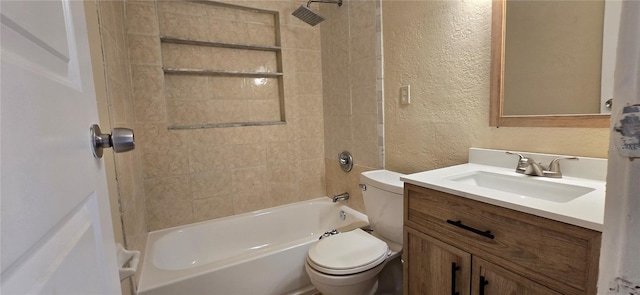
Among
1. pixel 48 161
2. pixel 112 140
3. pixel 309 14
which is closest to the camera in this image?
pixel 48 161

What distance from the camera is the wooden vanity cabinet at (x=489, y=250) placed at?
692 millimetres

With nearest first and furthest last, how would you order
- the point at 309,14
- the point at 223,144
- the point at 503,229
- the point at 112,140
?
1. the point at 112,140
2. the point at 503,229
3. the point at 309,14
4. the point at 223,144

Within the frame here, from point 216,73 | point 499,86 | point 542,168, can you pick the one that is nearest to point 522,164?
point 542,168

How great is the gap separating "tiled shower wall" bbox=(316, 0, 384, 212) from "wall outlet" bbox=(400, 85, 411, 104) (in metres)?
0.17

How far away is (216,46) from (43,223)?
2.10 metres

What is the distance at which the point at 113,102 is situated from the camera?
122 cm

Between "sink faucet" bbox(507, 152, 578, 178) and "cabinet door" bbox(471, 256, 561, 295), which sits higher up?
"sink faucet" bbox(507, 152, 578, 178)

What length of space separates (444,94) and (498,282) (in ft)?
3.03

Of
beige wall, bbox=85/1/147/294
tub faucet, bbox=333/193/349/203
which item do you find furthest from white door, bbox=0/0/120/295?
tub faucet, bbox=333/193/349/203

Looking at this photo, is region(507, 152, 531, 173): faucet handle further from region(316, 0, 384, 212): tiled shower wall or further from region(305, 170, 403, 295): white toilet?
region(316, 0, 384, 212): tiled shower wall

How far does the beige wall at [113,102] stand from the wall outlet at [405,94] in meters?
1.46

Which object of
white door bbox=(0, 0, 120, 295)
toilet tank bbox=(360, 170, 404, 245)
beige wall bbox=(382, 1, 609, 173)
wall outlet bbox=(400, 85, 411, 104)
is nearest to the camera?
white door bbox=(0, 0, 120, 295)

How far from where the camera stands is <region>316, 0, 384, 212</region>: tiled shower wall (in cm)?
188

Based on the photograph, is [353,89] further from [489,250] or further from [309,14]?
[489,250]
